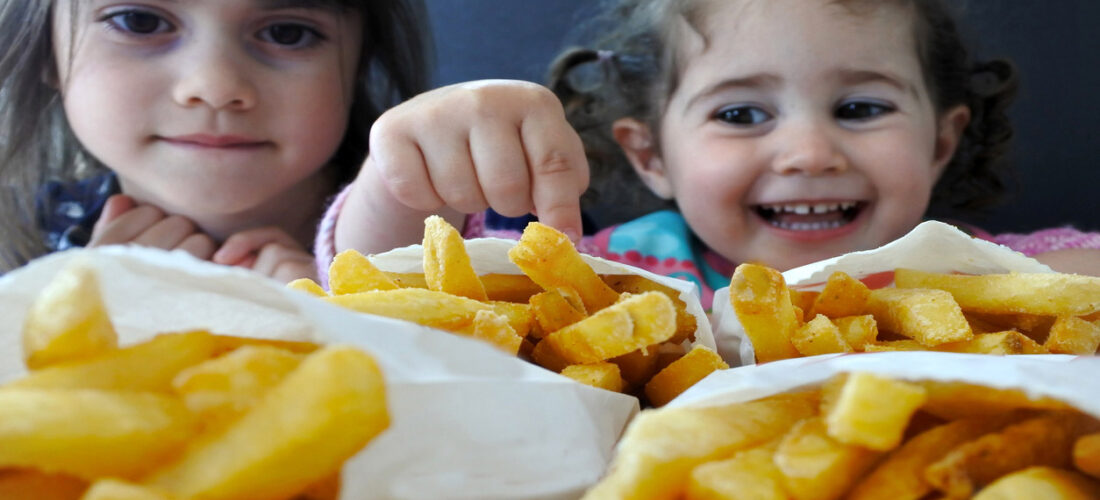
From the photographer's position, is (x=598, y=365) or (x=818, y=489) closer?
(x=818, y=489)

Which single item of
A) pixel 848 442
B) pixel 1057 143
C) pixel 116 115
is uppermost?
pixel 116 115

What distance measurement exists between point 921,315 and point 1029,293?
101 millimetres

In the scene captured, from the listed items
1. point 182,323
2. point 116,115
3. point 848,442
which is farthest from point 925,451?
point 116,115

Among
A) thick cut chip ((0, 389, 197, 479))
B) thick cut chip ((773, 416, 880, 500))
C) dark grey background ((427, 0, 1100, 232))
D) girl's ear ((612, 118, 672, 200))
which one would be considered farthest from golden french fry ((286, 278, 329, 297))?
dark grey background ((427, 0, 1100, 232))

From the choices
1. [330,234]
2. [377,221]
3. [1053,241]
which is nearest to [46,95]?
[330,234]

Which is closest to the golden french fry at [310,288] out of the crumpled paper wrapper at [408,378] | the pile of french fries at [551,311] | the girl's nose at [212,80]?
the pile of french fries at [551,311]

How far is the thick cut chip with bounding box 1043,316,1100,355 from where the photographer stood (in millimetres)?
594

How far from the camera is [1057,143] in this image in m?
2.25

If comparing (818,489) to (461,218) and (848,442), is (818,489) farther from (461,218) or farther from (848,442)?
(461,218)

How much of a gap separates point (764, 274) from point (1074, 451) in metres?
0.24

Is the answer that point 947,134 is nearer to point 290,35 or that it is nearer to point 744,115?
point 744,115

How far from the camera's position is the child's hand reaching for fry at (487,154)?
84 centimetres

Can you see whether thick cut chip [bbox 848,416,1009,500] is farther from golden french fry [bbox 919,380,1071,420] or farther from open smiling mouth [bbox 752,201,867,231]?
open smiling mouth [bbox 752,201,867,231]

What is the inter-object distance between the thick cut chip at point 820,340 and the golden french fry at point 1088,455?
206mm
